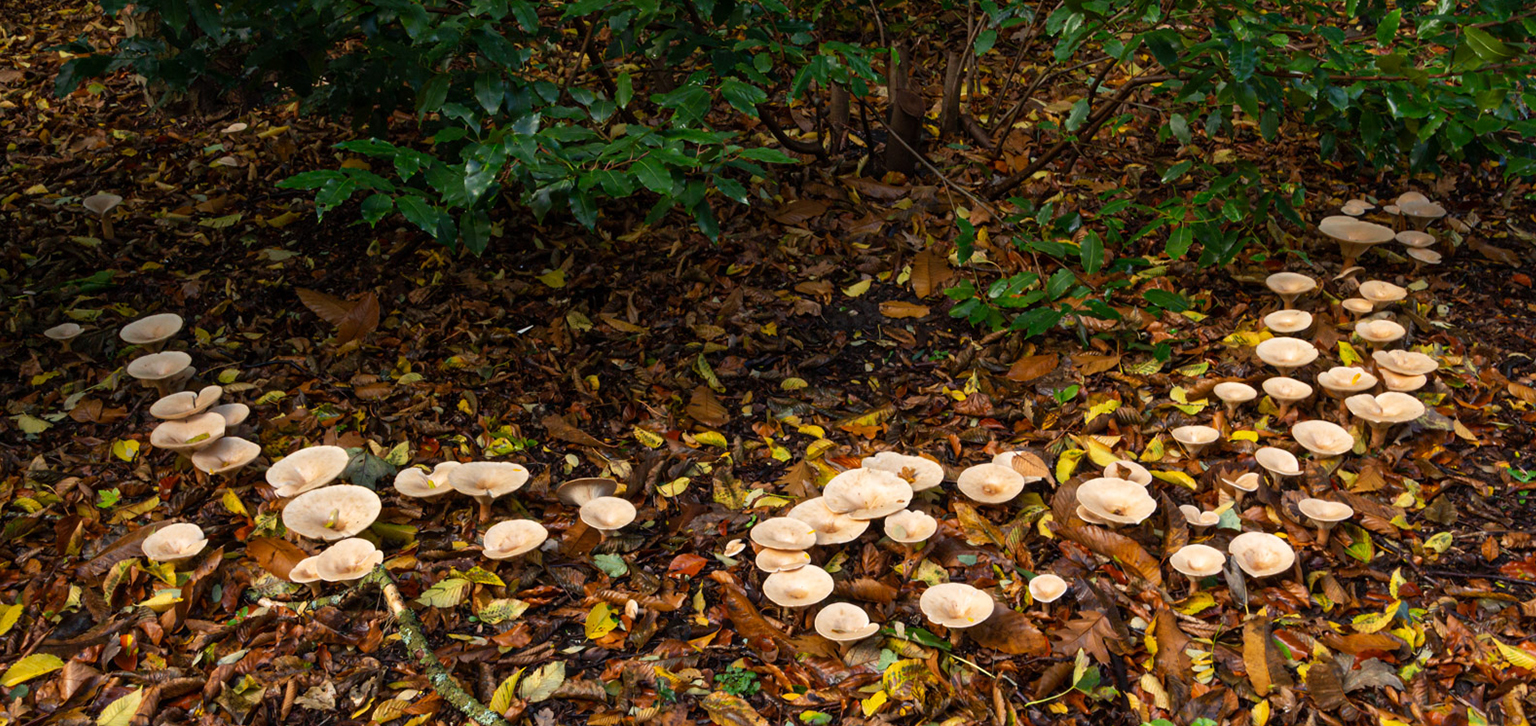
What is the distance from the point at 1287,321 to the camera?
3.95 meters

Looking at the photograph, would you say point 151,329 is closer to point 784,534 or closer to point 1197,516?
point 784,534

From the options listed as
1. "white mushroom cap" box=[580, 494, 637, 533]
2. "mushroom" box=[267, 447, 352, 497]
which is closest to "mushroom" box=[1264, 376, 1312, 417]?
"white mushroom cap" box=[580, 494, 637, 533]

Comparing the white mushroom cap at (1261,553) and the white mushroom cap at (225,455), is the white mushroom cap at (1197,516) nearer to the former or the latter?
the white mushroom cap at (1261,553)

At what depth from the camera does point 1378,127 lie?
13.4 ft

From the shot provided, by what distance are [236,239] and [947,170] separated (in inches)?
147

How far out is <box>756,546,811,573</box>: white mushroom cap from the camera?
2951 millimetres

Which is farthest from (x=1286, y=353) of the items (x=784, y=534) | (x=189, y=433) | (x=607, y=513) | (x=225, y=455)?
(x=189, y=433)

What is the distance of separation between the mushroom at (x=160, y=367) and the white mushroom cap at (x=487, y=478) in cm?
136

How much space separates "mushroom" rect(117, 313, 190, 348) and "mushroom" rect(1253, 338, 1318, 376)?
4.34 m

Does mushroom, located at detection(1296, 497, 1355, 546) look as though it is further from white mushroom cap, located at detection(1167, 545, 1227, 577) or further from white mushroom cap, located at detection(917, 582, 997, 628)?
white mushroom cap, located at detection(917, 582, 997, 628)

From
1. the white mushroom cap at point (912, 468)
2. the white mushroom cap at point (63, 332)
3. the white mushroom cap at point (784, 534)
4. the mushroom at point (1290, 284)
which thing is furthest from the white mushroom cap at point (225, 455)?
the mushroom at point (1290, 284)

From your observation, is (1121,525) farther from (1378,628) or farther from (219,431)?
(219,431)

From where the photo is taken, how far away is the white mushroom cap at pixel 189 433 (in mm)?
3440

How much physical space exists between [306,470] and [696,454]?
4.55 ft
